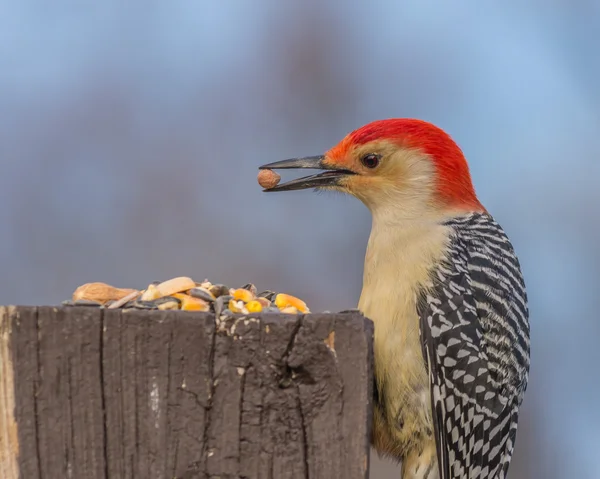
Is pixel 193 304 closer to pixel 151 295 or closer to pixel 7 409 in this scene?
pixel 151 295

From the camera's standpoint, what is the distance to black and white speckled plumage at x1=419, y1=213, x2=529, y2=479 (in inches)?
146

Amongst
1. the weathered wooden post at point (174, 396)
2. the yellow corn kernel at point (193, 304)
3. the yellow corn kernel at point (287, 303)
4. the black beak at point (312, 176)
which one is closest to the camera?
the weathered wooden post at point (174, 396)

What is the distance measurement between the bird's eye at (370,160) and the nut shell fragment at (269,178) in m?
0.49

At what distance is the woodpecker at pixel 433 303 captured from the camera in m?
3.72

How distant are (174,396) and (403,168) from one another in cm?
254

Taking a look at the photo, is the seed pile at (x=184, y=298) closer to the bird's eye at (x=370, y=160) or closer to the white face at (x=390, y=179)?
the white face at (x=390, y=179)

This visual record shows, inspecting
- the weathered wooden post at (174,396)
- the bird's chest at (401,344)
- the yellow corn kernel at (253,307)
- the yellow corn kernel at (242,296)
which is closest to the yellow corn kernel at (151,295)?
the yellow corn kernel at (242,296)

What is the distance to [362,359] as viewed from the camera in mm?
2201

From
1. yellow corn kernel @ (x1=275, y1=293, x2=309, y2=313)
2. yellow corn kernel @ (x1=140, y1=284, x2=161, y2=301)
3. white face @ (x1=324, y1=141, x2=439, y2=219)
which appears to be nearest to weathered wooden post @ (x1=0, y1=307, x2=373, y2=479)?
yellow corn kernel @ (x1=140, y1=284, x2=161, y2=301)

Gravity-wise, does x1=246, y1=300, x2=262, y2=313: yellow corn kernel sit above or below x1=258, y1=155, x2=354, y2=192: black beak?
below

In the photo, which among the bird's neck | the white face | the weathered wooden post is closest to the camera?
the weathered wooden post

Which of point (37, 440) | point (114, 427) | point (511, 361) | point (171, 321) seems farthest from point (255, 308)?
point (511, 361)

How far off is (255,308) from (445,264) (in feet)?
5.41

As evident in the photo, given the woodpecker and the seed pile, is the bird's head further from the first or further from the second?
the seed pile
